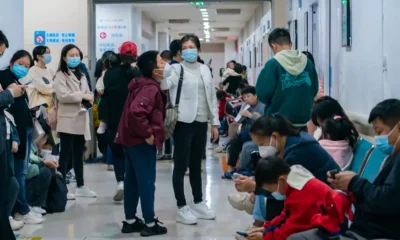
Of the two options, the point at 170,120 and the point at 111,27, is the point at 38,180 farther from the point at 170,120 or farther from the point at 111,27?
the point at 111,27

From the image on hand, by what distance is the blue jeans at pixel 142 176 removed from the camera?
4637 mm

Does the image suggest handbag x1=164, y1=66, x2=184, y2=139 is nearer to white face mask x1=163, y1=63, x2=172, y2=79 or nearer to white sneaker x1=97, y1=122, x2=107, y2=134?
white face mask x1=163, y1=63, x2=172, y2=79

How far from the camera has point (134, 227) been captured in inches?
191

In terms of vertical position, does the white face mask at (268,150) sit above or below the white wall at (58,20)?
below

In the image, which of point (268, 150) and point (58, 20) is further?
point (58, 20)

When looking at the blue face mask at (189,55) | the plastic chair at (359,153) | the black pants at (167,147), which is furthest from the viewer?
the black pants at (167,147)

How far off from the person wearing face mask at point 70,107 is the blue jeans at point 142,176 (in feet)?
4.48

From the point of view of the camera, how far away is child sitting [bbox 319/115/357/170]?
12.2ft

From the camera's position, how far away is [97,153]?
31.2ft

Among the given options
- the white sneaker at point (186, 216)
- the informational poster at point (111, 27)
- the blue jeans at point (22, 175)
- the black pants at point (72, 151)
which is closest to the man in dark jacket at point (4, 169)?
the blue jeans at point (22, 175)

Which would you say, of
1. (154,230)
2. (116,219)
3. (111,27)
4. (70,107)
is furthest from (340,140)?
(111,27)

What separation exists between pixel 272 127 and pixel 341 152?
1.85ft

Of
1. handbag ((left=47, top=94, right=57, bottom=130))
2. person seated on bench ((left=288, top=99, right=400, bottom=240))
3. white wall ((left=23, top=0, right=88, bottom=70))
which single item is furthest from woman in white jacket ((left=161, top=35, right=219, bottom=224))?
white wall ((left=23, top=0, right=88, bottom=70))

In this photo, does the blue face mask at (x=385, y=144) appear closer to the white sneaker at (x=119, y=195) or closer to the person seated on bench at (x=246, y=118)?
the white sneaker at (x=119, y=195)
